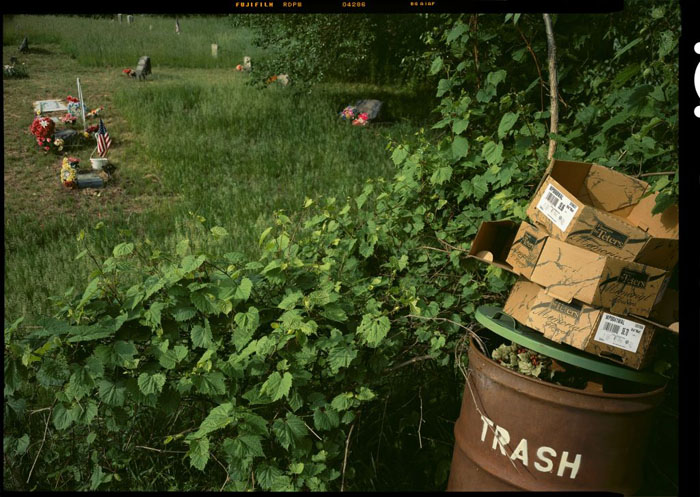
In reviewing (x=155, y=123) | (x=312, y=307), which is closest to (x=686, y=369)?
(x=312, y=307)

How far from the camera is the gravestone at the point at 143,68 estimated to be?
8359 millimetres

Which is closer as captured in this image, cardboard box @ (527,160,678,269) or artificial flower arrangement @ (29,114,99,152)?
cardboard box @ (527,160,678,269)

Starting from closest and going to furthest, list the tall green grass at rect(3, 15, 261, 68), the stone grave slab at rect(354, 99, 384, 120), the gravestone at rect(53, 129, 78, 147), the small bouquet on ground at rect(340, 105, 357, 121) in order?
the gravestone at rect(53, 129, 78, 147)
the tall green grass at rect(3, 15, 261, 68)
the small bouquet on ground at rect(340, 105, 357, 121)
the stone grave slab at rect(354, 99, 384, 120)

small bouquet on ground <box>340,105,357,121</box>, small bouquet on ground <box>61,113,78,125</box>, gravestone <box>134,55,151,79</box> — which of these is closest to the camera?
small bouquet on ground <box>61,113,78,125</box>

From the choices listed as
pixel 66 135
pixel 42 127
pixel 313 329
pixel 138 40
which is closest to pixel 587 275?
pixel 313 329

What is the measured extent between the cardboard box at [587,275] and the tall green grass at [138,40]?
603 cm

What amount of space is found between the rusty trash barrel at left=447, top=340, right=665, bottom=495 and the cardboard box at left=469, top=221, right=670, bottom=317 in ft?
1.08

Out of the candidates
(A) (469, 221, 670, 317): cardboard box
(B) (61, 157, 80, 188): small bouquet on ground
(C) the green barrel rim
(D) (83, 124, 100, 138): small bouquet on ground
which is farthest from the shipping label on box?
(D) (83, 124, 100, 138): small bouquet on ground

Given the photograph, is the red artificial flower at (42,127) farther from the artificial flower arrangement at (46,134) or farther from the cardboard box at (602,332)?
the cardboard box at (602,332)

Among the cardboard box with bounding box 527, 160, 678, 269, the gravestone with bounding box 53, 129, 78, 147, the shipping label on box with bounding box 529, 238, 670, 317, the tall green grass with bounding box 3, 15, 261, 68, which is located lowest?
the gravestone with bounding box 53, 129, 78, 147

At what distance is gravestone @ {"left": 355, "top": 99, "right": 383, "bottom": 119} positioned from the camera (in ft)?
28.5

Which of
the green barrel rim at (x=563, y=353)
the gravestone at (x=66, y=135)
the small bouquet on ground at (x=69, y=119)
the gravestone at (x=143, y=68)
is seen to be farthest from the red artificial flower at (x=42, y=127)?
the green barrel rim at (x=563, y=353)

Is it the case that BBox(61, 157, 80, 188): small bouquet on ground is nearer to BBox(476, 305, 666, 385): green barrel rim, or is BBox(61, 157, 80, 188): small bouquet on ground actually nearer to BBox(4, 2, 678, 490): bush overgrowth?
BBox(4, 2, 678, 490): bush overgrowth

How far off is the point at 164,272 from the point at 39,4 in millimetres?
1070
